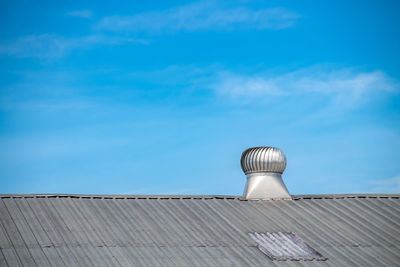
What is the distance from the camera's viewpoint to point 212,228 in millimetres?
34625

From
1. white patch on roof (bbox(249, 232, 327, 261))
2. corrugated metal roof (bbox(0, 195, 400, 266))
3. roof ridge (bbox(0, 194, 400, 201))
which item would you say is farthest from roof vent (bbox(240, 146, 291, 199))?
white patch on roof (bbox(249, 232, 327, 261))

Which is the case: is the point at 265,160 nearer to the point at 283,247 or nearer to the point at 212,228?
the point at 212,228

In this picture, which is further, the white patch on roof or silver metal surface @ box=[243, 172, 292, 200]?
silver metal surface @ box=[243, 172, 292, 200]

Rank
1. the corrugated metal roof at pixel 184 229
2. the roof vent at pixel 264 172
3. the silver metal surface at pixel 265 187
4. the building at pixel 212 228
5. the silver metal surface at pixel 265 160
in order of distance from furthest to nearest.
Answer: the silver metal surface at pixel 265 160
the roof vent at pixel 264 172
the silver metal surface at pixel 265 187
the building at pixel 212 228
the corrugated metal roof at pixel 184 229

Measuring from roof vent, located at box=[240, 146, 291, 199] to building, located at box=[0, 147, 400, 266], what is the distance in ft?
0.21

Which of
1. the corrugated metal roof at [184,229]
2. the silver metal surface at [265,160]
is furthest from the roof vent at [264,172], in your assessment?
the corrugated metal roof at [184,229]

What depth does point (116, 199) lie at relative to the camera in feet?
121

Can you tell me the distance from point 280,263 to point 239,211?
6.25m

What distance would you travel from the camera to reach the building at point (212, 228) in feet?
98.9

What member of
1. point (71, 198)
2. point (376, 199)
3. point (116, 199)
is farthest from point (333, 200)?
point (71, 198)

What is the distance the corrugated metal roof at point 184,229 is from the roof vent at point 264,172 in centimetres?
77

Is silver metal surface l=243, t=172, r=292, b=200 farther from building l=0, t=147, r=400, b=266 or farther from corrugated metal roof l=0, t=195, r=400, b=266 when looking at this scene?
corrugated metal roof l=0, t=195, r=400, b=266

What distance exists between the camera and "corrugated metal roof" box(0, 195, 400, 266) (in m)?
29.9

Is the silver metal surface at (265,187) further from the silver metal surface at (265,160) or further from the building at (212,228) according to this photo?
the silver metal surface at (265,160)
